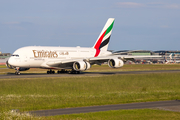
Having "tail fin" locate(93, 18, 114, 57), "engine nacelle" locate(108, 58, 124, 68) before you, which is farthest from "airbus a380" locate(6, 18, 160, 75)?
"tail fin" locate(93, 18, 114, 57)

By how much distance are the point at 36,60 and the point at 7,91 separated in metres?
22.1

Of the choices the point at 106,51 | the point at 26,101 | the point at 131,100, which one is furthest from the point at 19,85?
the point at 106,51

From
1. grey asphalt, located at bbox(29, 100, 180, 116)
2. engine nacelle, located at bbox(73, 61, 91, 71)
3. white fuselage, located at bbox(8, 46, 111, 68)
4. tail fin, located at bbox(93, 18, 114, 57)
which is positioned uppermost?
tail fin, located at bbox(93, 18, 114, 57)

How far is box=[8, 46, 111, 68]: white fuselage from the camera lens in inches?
2090

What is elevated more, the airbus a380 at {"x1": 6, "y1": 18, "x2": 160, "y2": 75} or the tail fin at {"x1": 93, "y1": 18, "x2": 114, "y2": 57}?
the tail fin at {"x1": 93, "y1": 18, "x2": 114, "y2": 57}

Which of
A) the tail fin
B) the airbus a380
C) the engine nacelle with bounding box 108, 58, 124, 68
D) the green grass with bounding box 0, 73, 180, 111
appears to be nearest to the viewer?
the green grass with bounding box 0, 73, 180, 111

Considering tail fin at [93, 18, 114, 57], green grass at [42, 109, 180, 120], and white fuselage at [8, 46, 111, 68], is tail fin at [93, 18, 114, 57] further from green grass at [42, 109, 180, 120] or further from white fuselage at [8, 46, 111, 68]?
green grass at [42, 109, 180, 120]

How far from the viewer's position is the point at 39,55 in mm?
55125

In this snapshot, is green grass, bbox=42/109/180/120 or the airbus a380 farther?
the airbus a380

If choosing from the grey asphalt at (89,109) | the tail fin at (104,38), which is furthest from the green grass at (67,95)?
the tail fin at (104,38)

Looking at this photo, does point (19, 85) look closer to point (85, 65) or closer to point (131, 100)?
point (131, 100)

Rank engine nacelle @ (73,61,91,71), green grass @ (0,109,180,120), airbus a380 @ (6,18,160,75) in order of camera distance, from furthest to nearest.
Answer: engine nacelle @ (73,61,91,71) → airbus a380 @ (6,18,160,75) → green grass @ (0,109,180,120)

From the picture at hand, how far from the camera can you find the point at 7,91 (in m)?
32.9

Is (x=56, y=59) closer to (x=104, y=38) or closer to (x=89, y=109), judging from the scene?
(x=104, y=38)
